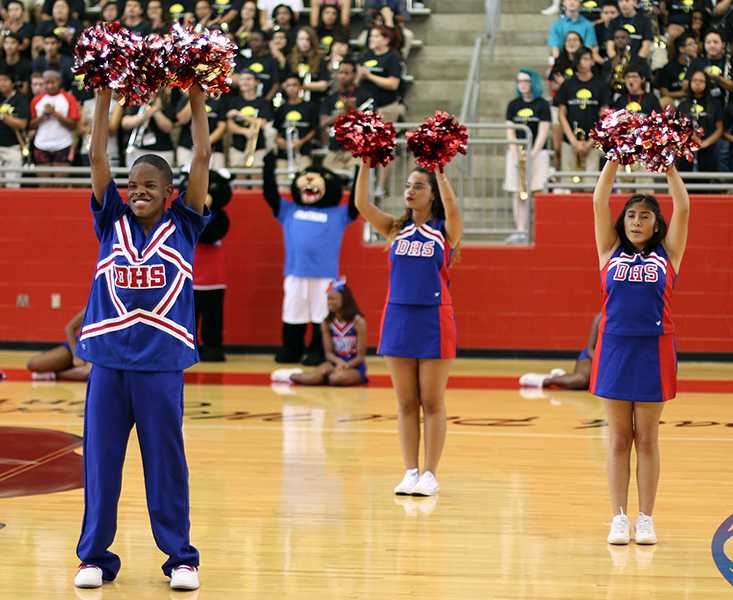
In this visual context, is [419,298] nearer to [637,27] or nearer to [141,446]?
[141,446]

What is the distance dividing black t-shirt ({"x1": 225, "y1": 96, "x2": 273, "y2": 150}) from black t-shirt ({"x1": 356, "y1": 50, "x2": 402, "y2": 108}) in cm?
100

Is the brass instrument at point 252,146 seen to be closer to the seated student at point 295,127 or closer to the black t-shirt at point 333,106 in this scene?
the seated student at point 295,127

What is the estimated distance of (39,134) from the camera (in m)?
13.7

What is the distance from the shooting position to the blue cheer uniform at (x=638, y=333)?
5.82 m

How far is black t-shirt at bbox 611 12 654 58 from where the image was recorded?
14.0m

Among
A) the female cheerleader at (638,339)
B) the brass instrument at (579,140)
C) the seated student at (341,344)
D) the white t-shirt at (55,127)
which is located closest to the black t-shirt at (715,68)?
the brass instrument at (579,140)

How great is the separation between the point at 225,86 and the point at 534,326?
8.25 meters

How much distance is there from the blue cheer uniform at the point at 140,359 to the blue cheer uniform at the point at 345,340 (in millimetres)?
6098

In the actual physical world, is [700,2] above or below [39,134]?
above

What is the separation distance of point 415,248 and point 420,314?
1.15ft

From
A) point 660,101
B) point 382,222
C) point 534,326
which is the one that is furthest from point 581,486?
point 660,101

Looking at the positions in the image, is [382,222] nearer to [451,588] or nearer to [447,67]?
[451,588]

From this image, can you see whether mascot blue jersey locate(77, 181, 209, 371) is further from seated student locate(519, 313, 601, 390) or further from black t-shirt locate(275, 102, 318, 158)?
black t-shirt locate(275, 102, 318, 158)

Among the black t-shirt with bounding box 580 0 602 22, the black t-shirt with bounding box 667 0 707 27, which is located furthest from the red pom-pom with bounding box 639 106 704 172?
the black t-shirt with bounding box 580 0 602 22
